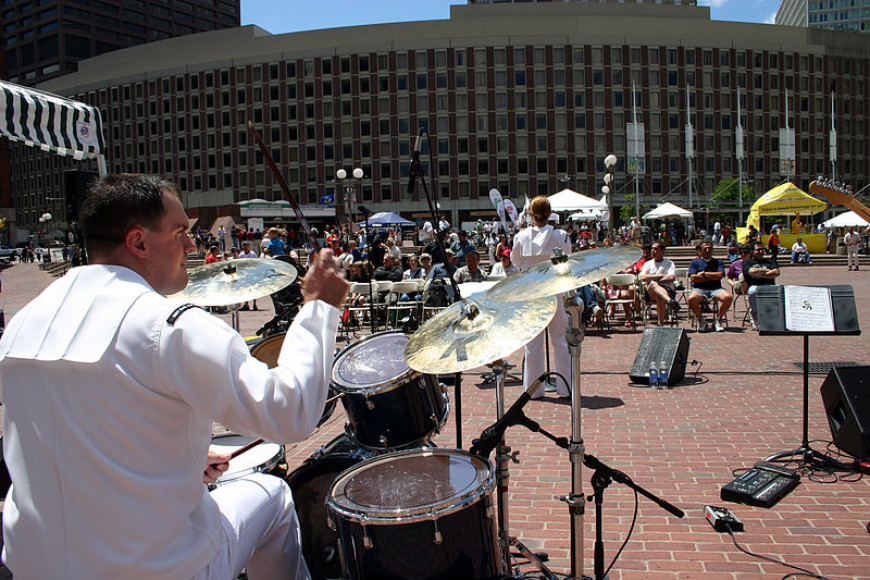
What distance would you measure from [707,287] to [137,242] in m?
12.3

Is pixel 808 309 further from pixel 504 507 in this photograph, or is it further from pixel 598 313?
pixel 598 313

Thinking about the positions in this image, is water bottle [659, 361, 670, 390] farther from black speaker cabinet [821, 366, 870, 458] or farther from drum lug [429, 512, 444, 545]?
drum lug [429, 512, 444, 545]

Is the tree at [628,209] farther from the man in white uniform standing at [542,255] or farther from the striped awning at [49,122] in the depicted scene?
the striped awning at [49,122]

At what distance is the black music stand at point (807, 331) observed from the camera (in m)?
5.25

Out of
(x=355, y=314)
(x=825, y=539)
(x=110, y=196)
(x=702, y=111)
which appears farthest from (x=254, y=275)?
(x=702, y=111)

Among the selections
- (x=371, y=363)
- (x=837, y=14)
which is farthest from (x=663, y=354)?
(x=837, y=14)

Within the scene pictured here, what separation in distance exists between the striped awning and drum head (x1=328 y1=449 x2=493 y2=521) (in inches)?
193

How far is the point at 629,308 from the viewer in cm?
1370

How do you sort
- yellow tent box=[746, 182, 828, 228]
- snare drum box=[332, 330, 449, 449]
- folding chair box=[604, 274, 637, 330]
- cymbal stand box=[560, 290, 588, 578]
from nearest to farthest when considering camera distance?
cymbal stand box=[560, 290, 588, 578], snare drum box=[332, 330, 449, 449], folding chair box=[604, 274, 637, 330], yellow tent box=[746, 182, 828, 228]

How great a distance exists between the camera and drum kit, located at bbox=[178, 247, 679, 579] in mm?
2596

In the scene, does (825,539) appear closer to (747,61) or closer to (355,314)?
(355,314)

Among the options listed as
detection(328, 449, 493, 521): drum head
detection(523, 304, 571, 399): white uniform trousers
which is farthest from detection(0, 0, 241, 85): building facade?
detection(328, 449, 493, 521): drum head

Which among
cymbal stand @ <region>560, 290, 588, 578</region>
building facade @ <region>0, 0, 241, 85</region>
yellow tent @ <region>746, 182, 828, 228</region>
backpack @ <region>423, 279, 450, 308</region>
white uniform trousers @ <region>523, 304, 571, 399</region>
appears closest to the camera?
cymbal stand @ <region>560, 290, 588, 578</region>

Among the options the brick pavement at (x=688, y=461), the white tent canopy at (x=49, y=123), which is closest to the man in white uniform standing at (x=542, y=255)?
the brick pavement at (x=688, y=461)
